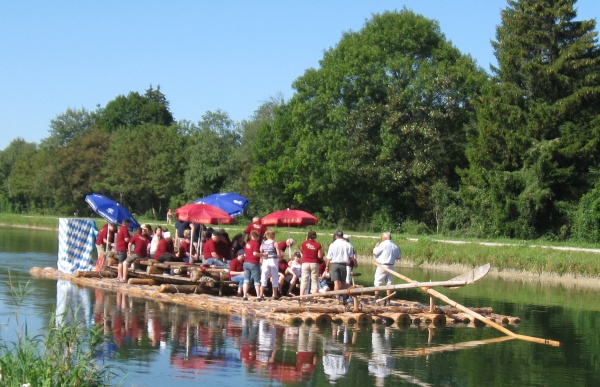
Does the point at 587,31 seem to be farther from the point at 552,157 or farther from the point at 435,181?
the point at 435,181

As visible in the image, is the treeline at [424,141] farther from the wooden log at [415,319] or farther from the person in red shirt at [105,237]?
the wooden log at [415,319]

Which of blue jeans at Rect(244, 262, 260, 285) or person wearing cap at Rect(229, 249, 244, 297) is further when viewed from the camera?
person wearing cap at Rect(229, 249, 244, 297)

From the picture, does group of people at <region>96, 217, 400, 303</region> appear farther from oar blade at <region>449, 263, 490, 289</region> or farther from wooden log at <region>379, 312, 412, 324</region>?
oar blade at <region>449, 263, 490, 289</region>

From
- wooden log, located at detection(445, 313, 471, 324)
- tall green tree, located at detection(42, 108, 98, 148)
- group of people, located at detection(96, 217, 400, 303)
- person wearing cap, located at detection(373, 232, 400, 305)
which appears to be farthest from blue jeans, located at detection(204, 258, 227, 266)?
tall green tree, located at detection(42, 108, 98, 148)

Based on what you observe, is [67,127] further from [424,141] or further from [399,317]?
[399,317]

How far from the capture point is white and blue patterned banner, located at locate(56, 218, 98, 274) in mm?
30281

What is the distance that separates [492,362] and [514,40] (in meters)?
33.8

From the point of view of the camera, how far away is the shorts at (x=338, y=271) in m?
22.5

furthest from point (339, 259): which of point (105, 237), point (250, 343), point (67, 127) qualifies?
point (67, 127)

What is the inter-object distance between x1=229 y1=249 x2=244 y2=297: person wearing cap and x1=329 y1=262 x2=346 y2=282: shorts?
8.53 feet

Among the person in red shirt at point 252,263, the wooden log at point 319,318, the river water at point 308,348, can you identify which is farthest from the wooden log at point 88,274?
the wooden log at point 319,318

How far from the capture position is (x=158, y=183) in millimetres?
79000

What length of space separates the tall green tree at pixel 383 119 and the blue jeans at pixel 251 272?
3178 centimetres

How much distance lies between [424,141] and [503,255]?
17679 mm
